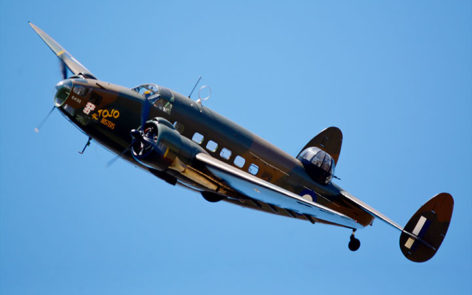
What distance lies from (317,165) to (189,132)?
175 inches

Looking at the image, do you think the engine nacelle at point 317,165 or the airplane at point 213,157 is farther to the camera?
the engine nacelle at point 317,165

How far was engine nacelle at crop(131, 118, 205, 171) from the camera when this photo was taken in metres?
13.6

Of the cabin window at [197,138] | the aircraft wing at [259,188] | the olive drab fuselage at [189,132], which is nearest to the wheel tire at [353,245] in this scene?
the olive drab fuselage at [189,132]

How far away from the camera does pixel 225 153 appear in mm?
15797

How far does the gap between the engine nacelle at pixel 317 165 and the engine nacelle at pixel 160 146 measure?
4.54m

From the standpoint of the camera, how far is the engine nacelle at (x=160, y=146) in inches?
537

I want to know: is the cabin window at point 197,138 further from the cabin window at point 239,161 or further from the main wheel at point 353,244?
the main wheel at point 353,244

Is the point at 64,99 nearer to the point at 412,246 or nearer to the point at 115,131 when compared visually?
the point at 115,131

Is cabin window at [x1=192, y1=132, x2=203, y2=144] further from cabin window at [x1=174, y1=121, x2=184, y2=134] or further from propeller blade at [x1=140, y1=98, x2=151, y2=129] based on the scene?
propeller blade at [x1=140, y1=98, x2=151, y2=129]

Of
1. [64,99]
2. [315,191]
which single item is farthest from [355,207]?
[64,99]

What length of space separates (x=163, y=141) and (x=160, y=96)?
2.02 meters

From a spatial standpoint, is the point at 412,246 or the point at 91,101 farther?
the point at 412,246

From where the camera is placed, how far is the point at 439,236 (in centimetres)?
1742

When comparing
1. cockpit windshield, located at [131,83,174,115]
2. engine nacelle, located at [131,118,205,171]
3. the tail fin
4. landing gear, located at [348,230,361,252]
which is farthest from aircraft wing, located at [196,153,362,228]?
the tail fin
